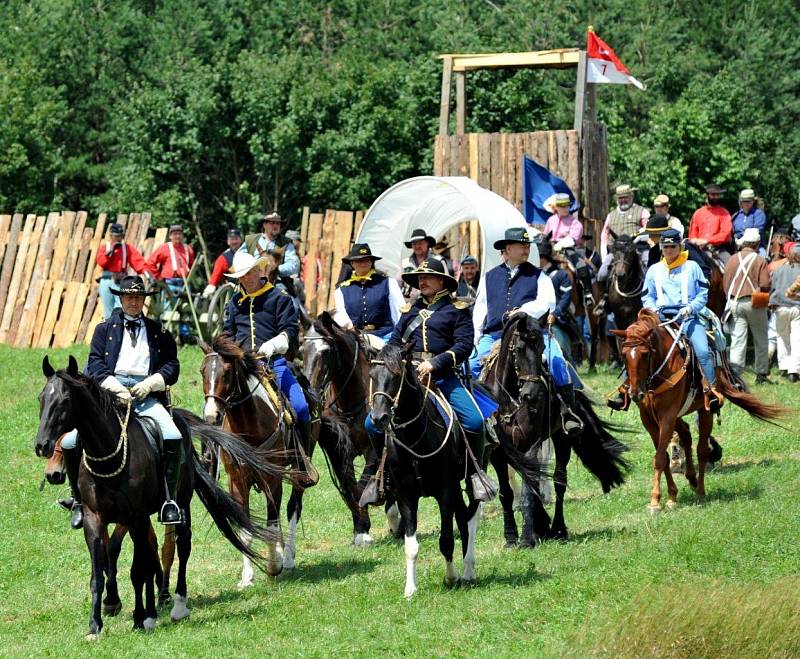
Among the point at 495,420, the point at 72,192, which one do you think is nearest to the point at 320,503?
the point at 495,420

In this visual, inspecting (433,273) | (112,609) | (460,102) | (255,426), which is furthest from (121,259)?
(433,273)

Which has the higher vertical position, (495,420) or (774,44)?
(774,44)

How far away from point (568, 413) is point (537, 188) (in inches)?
462

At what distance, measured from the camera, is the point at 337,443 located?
1518 cm

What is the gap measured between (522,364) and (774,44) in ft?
111

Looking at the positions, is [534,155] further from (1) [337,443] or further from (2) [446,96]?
(1) [337,443]

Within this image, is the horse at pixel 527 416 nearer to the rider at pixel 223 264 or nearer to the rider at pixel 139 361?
the rider at pixel 139 361

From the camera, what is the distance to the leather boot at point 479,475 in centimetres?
1214

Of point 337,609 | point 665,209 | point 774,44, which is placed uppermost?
point 774,44

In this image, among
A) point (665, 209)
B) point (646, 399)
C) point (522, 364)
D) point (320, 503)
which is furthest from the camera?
point (665, 209)

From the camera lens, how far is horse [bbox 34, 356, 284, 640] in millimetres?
11156

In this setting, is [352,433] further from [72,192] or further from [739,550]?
[72,192]

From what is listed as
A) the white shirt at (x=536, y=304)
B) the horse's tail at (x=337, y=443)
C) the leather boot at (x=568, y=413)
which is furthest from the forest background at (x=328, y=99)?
the leather boot at (x=568, y=413)

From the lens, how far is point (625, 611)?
403 inches
